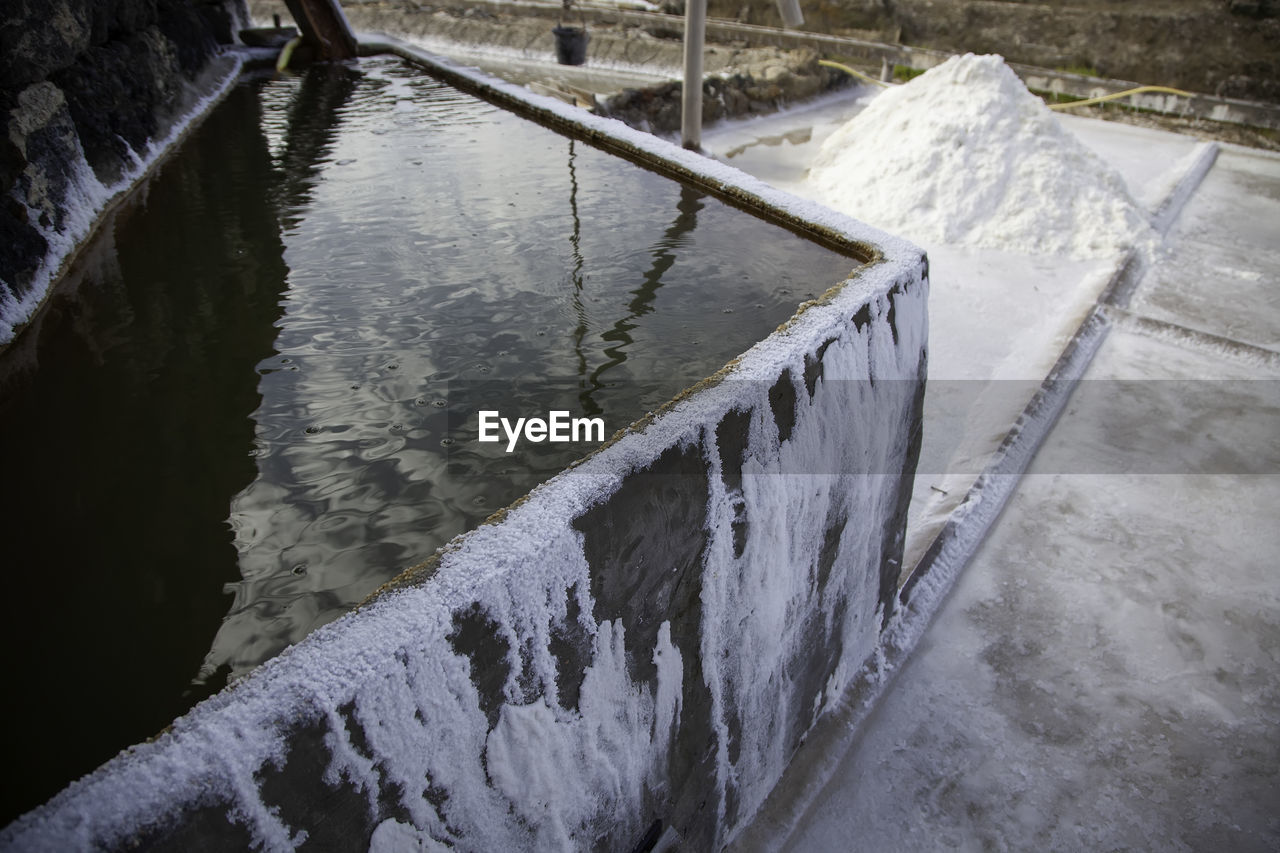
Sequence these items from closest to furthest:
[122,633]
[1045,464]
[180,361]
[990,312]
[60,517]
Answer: [122,633], [60,517], [180,361], [1045,464], [990,312]

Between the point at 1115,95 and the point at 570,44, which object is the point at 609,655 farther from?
the point at 1115,95

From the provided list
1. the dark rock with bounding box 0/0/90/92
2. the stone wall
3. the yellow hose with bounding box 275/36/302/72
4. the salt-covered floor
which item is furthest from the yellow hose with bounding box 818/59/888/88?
the dark rock with bounding box 0/0/90/92

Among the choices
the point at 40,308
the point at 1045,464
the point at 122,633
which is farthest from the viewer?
the point at 1045,464

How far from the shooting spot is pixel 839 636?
2.34 meters

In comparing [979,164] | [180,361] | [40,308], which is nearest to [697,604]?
[180,361]

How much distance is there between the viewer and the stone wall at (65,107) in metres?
2.42

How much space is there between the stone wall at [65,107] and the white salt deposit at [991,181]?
190 inches

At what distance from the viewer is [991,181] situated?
6.09 metres

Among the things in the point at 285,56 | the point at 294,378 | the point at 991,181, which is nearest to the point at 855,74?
the point at 991,181

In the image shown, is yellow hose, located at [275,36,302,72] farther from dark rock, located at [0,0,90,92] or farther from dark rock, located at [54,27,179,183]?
dark rock, located at [0,0,90,92]

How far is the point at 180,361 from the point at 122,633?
1.05 meters

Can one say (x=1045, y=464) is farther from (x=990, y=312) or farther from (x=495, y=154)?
(x=495, y=154)

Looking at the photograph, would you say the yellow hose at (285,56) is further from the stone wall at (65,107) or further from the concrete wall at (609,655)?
the concrete wall at (609,655)

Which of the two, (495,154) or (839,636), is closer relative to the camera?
(839,636)
